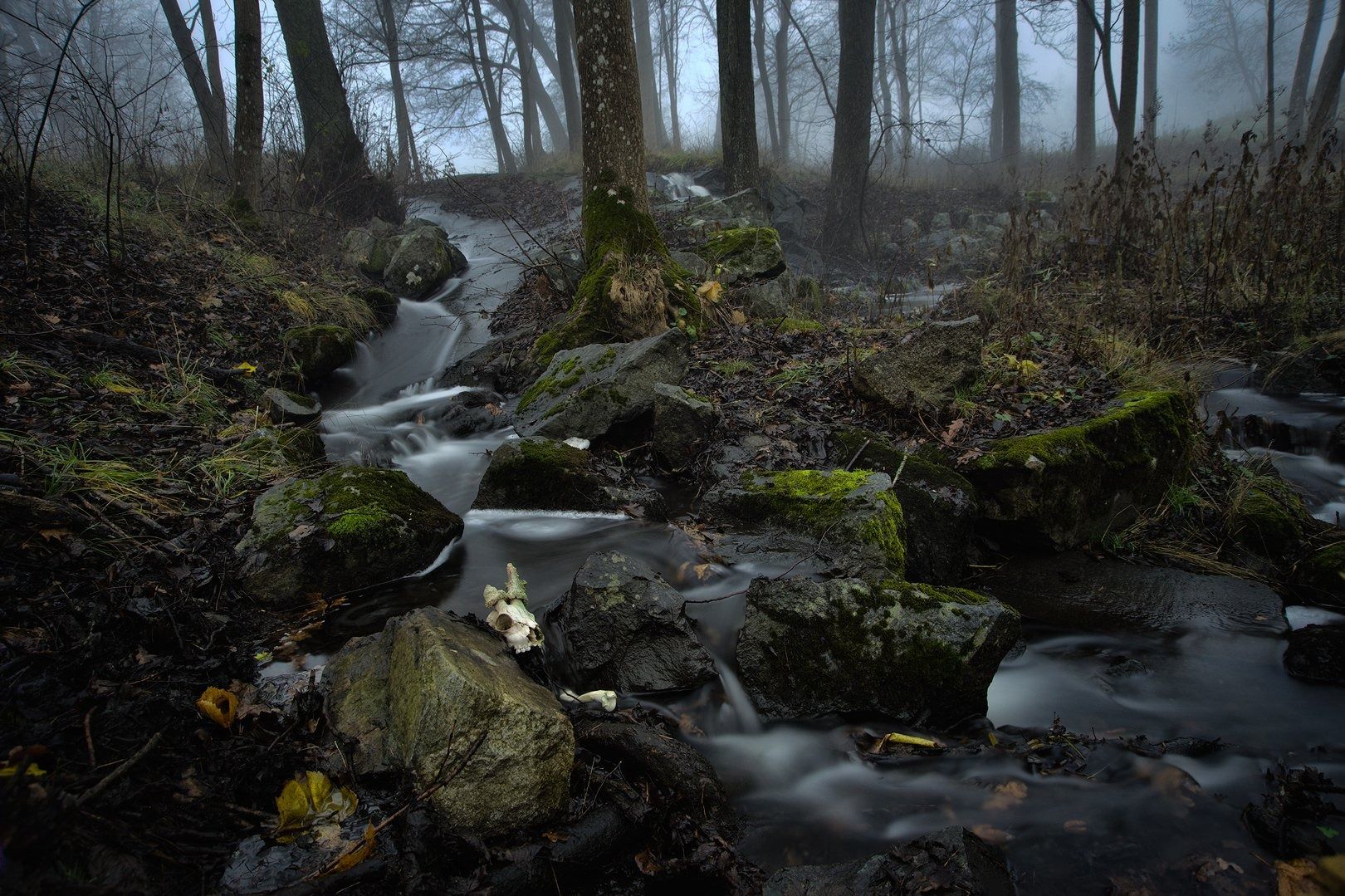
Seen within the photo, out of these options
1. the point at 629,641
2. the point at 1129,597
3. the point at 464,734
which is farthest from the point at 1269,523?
the point at 464,734

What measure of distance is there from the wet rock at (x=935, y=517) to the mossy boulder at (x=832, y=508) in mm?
119

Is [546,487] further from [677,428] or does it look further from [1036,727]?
[1036,727]

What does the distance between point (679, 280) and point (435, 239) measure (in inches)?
221

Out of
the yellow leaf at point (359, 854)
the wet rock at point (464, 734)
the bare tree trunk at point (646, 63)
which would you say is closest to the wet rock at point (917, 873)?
the wet rock at point (464, 734)

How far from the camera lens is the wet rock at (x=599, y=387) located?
519 cm

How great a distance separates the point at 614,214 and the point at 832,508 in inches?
186

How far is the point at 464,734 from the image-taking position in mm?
2158

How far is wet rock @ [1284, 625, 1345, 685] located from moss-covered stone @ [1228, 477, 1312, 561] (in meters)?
1.07

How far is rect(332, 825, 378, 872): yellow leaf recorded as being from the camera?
195 centimetres

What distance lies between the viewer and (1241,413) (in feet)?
18.6

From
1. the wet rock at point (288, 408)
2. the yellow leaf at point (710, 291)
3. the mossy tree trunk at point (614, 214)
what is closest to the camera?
the wet rock at point (288, 408)

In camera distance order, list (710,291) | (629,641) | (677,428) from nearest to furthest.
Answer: (629,641)
(677,428)
(710,291)

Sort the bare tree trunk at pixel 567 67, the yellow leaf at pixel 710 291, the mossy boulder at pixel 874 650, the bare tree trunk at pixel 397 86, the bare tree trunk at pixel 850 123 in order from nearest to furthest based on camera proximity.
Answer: the mossy boulder at pixel 874 650
the yellow leaf at pixel 710 291
the bare tree trunk at pixel 850 123
the bare tree trunk at pixel 397 86
the bare tree trunk at pixel 567 67

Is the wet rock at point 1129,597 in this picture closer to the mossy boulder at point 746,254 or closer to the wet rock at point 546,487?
the wet rock at point 546,487
